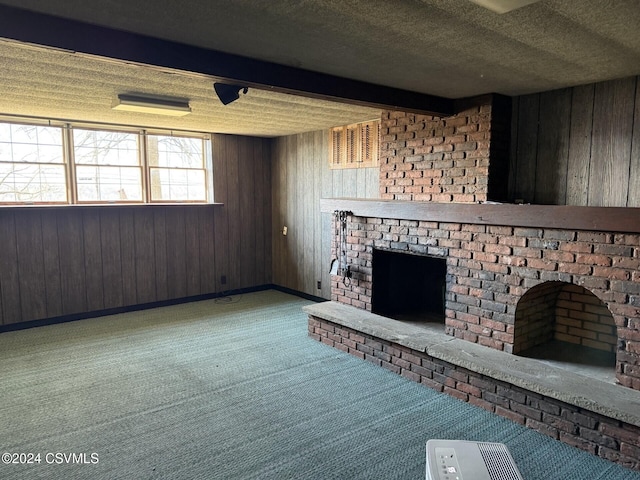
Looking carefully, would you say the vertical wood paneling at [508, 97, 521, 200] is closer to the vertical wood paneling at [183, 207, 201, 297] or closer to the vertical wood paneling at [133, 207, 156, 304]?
the vertical wood paneling at [183, 207, 201, 297]

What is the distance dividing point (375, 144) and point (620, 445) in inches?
135

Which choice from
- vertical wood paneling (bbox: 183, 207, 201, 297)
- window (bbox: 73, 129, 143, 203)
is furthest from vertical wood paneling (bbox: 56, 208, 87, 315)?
vertical wood paneling (bbox: 183, 207, 201, 297)

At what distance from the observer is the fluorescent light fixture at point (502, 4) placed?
1.78m

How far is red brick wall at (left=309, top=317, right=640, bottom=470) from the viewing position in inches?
95.0

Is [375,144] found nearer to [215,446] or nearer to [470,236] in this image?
[470,236]

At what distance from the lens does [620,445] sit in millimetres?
2404

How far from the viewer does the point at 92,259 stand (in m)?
5.20

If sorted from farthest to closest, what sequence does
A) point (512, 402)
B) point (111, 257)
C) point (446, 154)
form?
point (111, 257), point (446, 154), point (512, 402)

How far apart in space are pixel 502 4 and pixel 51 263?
502 cm

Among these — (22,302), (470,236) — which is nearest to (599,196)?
(470,236)

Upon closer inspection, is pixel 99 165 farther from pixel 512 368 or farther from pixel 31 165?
pixel 512 368

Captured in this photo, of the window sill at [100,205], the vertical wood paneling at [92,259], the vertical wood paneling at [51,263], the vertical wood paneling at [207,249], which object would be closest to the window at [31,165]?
the window sill at [100,205]

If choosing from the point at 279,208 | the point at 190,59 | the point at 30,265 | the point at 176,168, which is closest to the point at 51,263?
the point at 30,265

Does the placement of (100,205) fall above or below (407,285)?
above
